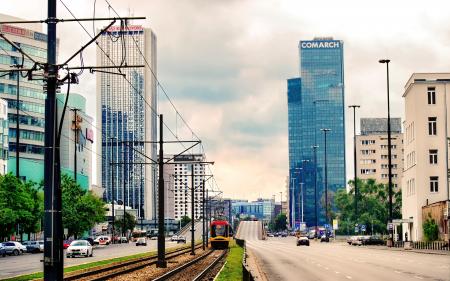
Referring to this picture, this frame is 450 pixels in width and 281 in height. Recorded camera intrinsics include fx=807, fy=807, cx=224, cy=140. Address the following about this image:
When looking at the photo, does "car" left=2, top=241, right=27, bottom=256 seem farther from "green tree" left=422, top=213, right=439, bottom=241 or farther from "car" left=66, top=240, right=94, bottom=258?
"green tree" left=422, top=213, right=439, bottom=241

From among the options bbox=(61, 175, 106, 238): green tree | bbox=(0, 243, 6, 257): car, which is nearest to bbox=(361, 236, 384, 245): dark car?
bbox=(61, 175, 106, 238): green tree

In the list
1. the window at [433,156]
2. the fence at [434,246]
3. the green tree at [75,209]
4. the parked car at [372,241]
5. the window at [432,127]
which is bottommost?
the parked car at [372,241]

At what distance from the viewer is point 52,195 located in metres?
22.5

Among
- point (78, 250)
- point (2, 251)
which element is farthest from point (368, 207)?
point (78, 250)

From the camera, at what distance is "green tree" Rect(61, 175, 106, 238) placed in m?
108

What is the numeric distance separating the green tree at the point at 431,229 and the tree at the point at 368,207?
2874 inches

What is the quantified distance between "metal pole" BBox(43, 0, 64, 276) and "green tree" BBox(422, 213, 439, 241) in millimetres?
74193

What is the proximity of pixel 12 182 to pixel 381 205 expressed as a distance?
100654 millimetres

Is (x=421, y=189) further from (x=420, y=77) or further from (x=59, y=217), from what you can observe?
(x=59, y=217)

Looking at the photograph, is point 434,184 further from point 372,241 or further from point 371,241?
point 371,241

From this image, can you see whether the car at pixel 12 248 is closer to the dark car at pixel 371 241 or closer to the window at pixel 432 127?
the dark car at pixel 371 241

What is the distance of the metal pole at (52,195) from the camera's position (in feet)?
73.1

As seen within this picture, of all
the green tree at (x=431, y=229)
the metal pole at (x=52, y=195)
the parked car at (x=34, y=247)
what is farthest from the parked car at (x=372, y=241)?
the metal pole at (x=52, y=195)

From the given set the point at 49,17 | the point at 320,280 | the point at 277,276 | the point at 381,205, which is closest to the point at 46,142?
the point at 49,17
